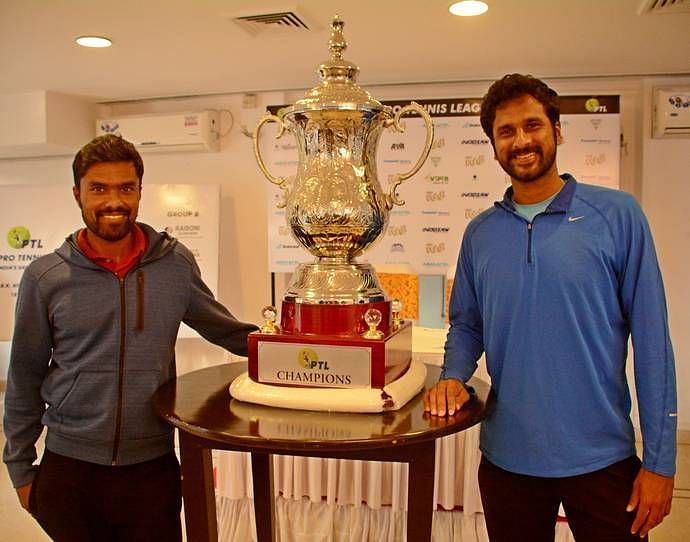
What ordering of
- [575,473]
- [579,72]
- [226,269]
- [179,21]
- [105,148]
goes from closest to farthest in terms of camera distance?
[575,473] < [105,148] < [179,21] < [579,72] < [226,269]

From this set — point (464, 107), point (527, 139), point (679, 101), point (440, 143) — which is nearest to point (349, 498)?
point (527, 139)

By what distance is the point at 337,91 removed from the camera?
4.09ft

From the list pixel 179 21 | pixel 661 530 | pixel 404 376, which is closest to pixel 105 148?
pixel 404 376

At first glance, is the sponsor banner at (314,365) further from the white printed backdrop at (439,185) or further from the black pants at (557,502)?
the white printed backdrop at (439,185)

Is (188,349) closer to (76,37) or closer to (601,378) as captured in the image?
(76,37)

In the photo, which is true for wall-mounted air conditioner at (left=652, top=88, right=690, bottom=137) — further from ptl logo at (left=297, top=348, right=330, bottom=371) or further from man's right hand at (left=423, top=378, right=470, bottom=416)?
ptl logo at (left=297, top=348, right=330, bottom=371)

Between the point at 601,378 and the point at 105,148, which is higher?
the point at 105,148

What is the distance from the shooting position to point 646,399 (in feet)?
4.09

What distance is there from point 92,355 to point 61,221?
294 cm

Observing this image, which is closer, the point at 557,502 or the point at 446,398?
the point at 446,398

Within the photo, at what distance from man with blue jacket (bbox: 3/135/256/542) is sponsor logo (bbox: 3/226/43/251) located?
2.91 m

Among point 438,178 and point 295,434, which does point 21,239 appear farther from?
point 295,434

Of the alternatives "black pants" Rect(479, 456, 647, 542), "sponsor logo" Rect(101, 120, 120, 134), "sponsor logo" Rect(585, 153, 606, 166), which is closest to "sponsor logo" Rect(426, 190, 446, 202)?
"sponsor logo" Rect(585, 153, 606, 166)

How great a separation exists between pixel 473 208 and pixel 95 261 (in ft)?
8.05
